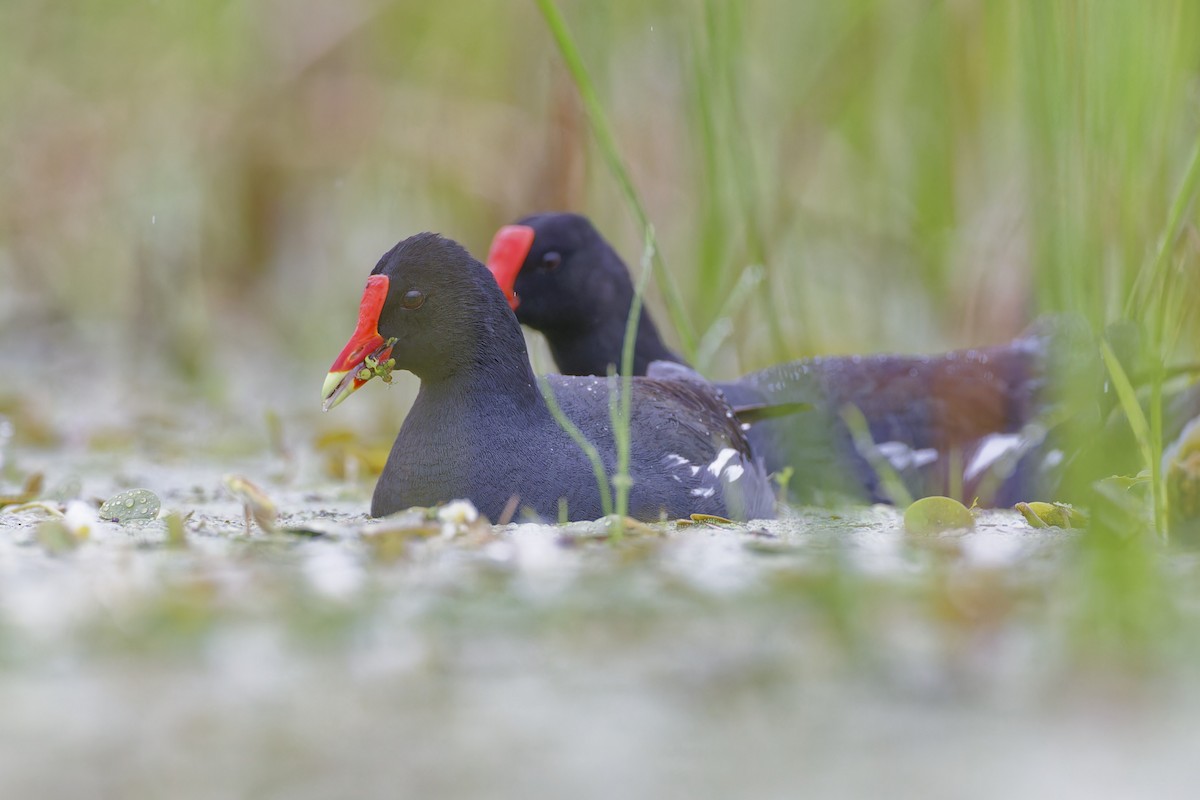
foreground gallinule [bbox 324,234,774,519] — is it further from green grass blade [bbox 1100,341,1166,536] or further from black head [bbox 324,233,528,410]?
green grass blade [bbox 1100,341,1166,536]

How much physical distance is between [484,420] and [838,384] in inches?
60.0

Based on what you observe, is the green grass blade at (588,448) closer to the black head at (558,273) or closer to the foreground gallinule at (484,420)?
the foreground gallinule at (484,420)

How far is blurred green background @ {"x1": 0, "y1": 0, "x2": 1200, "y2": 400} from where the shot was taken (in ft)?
18.2

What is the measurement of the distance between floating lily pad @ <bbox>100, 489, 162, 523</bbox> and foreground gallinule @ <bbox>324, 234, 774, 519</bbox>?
1.36 feet

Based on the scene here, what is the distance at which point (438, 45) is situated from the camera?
716cm

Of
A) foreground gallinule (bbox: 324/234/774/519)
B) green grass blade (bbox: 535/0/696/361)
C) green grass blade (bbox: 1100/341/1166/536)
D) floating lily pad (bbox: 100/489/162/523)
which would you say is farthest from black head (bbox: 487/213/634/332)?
green grass blade (bbox: 1100/341/1166/536)

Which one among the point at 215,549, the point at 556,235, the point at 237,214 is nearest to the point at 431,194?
the point at 237,214

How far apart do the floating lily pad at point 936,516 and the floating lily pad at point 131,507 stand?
4.91 feet

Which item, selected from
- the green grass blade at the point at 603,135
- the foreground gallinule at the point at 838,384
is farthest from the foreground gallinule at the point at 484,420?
the foreground gallinule at the point at 838,384

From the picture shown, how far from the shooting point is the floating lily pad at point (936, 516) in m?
2.87

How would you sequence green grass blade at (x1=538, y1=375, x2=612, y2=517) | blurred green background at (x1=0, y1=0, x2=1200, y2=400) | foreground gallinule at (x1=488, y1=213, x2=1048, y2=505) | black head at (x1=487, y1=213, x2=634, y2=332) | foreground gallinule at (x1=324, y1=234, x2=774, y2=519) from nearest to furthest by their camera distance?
green grass blade at (x1=538, y1=375, x2=612, y2=517), foreground gallinule at (x1=324, y1=234, x2=774, y2=519), foreground gallinule at (x1=488, y1=213, x2=1048, y2=505), black head at (x1=487, y1=213, x2=634, y2=332), blurred green background at (x1=0, y1=0, x2=1200, y2=400)

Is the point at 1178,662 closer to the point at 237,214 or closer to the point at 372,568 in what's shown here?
the point at 372,568

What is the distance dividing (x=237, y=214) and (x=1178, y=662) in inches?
240

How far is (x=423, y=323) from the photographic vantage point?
10.6 feet
